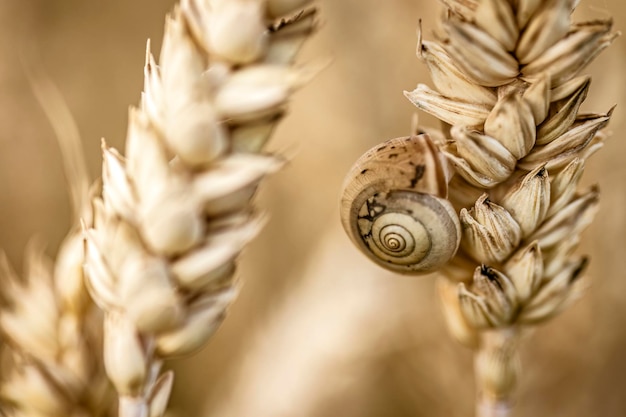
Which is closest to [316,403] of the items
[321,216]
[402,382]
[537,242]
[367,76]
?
[402,382]

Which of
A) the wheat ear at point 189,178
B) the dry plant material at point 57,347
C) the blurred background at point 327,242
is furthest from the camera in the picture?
the blurred background at point 327,242

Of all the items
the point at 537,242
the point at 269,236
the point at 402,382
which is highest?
the point at 269,236

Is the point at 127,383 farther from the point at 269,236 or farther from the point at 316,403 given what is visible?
the point at 269,236

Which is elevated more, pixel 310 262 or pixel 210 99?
pixel 210 99

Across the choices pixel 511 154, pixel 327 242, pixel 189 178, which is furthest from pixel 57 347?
pixel 327 242

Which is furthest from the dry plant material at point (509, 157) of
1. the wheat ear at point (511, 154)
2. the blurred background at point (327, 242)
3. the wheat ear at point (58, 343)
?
the blurred background at point (327, 242)

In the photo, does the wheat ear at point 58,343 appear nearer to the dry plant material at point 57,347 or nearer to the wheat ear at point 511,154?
the dry plant material at point 57,347

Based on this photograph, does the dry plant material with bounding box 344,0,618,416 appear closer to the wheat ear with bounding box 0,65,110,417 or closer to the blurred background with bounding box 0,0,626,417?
the wheat ear with bounding box 0,65,110,417
